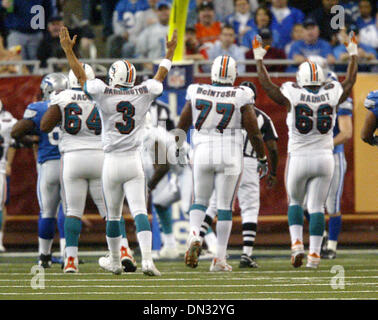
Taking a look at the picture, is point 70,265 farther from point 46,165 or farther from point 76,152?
point 46,165

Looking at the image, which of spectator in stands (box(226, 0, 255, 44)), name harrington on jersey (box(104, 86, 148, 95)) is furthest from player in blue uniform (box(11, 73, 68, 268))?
spectator in stands (box(226, 0, 255, 44))

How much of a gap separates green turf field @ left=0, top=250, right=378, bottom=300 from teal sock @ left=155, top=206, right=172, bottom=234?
0.93 meters

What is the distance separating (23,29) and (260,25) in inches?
137

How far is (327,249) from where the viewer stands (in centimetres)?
1096

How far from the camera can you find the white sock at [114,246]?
8.62 m

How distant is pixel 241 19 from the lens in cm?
1441

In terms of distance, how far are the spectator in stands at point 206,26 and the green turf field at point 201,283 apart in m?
4.66

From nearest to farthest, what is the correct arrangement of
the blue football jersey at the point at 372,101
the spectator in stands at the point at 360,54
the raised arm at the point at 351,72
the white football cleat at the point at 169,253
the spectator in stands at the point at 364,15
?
the blue football jersey at the point at 372,101 → the raised arm at the point at 351,72 → the white football cleat at the point at 169,253 → the spectator in stands at the point at 360,54 → the spectator in stands at the point at 364,15

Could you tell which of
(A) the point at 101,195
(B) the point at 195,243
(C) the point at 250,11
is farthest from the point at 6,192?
(C) the point at 250,11

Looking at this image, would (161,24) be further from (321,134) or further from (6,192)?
(321,134)

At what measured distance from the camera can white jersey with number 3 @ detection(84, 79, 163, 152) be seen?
333 inches

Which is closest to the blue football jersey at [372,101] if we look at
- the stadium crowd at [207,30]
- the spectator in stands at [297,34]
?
the stadium crowd at [207,30]

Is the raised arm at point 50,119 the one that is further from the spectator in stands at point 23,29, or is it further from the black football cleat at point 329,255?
the spectator in stands at point 23,29

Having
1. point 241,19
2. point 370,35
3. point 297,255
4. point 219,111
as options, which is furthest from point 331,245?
point 241,19
